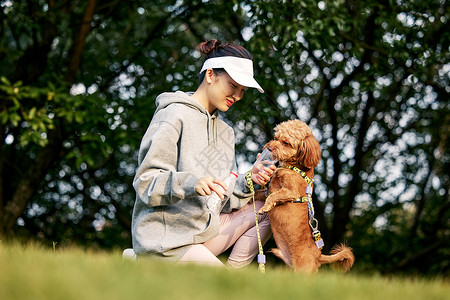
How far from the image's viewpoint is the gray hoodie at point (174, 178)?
3229 millimetres

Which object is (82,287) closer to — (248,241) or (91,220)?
(248,241)

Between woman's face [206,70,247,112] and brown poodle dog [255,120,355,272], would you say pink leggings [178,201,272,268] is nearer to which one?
brown poodle dog [255,120,355,272]

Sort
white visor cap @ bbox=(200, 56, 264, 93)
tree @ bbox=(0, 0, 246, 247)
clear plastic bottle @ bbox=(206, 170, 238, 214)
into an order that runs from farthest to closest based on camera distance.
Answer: tree @ bbox=(0, 0, 246, 247) < white visor cap @ bbox=(200, 56, 264, 93) < clear plastic bottle @ bbox=(206, 170, 238, 214)

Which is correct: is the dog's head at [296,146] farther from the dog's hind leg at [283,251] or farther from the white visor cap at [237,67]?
the dog's hind leg at [283,251]

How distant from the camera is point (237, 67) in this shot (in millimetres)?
3676

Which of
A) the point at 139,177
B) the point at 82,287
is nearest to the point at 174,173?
the point at 139,177

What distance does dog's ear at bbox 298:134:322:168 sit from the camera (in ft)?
11.2

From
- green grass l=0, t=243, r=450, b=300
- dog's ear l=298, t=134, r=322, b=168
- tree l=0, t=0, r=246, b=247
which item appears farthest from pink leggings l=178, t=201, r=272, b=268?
tree l=0, t=0, r=246, b=247

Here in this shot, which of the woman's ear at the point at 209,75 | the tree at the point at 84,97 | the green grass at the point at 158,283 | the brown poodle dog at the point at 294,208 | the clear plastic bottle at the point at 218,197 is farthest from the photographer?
the tree at the point at 84,97

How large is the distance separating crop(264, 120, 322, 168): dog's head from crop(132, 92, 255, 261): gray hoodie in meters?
0.46

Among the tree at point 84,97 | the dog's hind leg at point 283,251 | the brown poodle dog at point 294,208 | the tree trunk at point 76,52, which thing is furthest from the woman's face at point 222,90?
the tree trunk at point 76,52

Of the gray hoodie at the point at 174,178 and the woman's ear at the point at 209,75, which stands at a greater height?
the woman's ear at the point at 209,75

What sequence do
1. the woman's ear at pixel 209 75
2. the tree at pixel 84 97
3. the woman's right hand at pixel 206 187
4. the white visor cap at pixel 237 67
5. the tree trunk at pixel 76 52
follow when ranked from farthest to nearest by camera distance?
1. the tree trunk at pixel 76 52
2. the tree at pixel 84 97
3. the woman's ear at pixel 209 75
4. the white visor cap at pixel 237 67
5. the woman's right hand at pixel 206 187

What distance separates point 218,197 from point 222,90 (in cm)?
77
